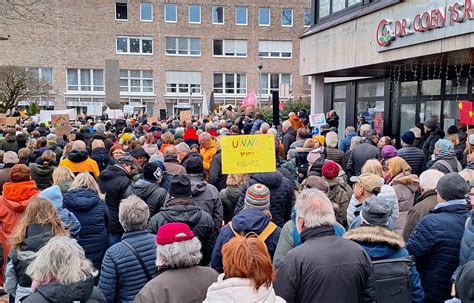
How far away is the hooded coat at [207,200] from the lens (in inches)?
235

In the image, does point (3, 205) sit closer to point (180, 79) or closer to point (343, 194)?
point (343, 194)

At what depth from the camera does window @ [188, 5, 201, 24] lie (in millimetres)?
47894

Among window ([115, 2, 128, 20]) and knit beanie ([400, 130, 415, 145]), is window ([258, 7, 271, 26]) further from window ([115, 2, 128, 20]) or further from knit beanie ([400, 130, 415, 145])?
knit beanie ([400, 130, 415, 145])

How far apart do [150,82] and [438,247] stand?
44810 millimetres

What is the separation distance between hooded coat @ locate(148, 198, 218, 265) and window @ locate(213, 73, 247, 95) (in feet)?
144

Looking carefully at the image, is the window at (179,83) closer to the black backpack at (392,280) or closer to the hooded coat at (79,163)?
the hooded coat at (79,163)

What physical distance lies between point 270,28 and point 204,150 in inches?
1656

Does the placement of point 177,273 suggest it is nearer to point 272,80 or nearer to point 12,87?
point 12,87

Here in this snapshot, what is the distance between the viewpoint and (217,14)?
48.5 m

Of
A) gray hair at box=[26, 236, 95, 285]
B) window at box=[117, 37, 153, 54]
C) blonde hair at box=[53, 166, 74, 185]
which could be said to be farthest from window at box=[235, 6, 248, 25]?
gray hair at box=[26, 236, 95, 285]

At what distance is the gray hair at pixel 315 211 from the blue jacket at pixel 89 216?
9.70ft

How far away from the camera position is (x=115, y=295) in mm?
4047

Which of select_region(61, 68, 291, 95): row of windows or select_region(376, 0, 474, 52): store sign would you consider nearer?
select_region(376, 0, 474, 52): store sign

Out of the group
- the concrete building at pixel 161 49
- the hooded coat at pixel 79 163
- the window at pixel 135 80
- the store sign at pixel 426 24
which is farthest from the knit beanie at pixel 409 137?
the window at pixel 135 80
